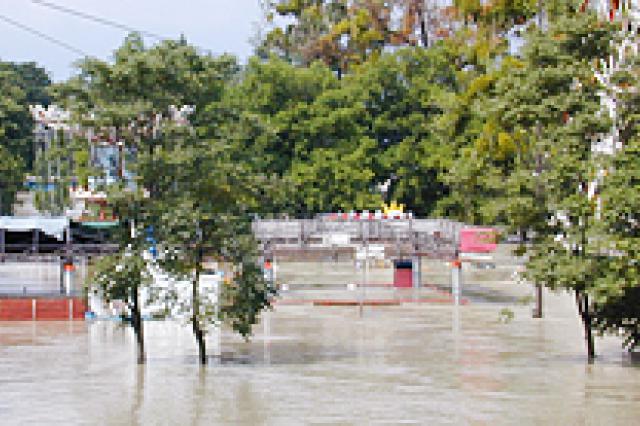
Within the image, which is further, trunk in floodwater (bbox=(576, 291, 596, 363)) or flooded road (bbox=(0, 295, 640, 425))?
trunk in floodwater (bbox=(576, 291, 596, 363))

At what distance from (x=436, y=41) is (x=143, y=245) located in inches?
2345

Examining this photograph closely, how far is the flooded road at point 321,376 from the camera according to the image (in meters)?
20.9

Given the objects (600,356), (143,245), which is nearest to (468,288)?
(600,356)

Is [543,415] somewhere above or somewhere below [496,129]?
below

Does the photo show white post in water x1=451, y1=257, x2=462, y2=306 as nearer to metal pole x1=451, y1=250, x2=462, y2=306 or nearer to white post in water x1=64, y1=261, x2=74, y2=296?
metal pole x1=451, y1=250, x2=462, y2=306

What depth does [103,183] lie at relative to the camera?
2666 cm

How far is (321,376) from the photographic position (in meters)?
26.5

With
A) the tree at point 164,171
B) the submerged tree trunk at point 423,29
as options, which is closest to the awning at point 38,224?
the tree at point 164,171

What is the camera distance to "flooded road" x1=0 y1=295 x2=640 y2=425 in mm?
20875

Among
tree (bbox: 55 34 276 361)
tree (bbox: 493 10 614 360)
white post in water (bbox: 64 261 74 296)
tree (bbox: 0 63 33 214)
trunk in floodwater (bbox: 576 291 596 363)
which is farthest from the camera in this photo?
tree (bbox: 0 63 33 214)

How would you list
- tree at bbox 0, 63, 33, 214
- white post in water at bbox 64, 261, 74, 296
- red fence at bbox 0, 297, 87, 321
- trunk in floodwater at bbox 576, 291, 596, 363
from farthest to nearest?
1. tree at bbox 0, 63, 33, 214
2. white post in water at bbox 64, 261, 74, 296
3. red fence at bbox 0, 297, 87, 321
4. trunk in floodwater at bbox 576, 291, 596, 363

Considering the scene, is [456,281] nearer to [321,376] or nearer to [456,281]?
[456,281]

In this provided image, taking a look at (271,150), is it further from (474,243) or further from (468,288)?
(474,243)

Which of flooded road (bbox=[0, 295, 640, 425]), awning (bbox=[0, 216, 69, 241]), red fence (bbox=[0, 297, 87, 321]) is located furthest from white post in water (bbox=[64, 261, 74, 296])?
awning (bbox=[0, 216, 69, 241])
